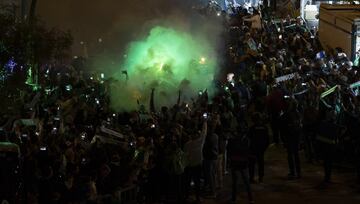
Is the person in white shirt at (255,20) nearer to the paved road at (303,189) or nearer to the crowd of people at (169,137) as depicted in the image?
the crowd of people at (169,137)

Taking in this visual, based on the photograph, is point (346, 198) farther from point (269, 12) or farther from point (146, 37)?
point (269, 12)

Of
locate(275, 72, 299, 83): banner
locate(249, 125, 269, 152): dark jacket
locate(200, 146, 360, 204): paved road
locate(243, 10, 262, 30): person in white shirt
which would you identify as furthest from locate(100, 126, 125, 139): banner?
locate(243, 10, 262, 30): person in white shirt

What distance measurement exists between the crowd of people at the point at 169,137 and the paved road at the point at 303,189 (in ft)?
0.86

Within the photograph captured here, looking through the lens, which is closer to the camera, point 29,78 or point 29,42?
point 29,42

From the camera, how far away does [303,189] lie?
13.8 metres

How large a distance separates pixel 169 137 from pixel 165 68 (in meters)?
8.94

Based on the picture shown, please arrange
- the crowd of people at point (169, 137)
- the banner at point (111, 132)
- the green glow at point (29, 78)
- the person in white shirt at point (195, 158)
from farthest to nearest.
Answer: the green glow at point (29, 78) → the banner at point (111, 132) → the person in white shirt at point (195, 158) → the crowd of people at point (169, 137)

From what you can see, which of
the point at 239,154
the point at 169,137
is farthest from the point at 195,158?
the point at 239,154

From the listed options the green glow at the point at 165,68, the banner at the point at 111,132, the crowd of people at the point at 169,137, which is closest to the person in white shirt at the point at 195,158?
the crowd of people at the point at 169,137

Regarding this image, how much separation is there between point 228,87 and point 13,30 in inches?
255

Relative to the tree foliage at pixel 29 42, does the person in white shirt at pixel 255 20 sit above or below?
above

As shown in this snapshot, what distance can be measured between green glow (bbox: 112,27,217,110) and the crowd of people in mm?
994

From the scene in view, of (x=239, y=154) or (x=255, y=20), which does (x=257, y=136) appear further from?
(x=255, y=20)

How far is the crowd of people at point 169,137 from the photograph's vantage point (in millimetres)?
11363
